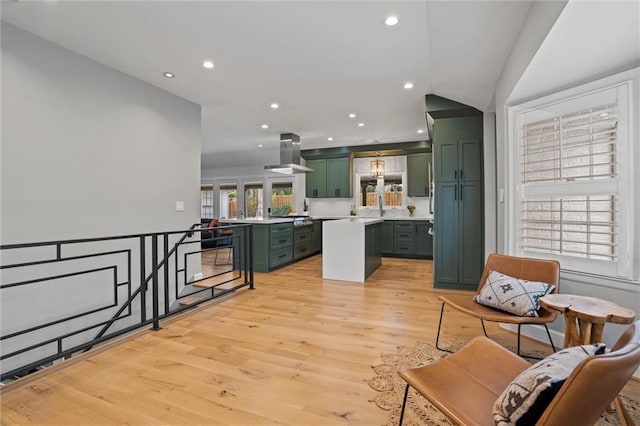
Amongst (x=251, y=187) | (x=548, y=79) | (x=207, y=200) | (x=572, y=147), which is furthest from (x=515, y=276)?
(x=207, y=200)

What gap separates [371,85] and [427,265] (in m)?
3.73

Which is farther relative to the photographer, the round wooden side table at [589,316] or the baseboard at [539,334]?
the baseboard at [539,334]

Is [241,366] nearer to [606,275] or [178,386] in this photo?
[178,386]

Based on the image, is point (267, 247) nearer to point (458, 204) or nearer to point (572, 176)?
point (458, 204)

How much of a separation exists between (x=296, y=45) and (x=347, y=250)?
2950mm

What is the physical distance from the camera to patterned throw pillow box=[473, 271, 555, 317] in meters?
2.03

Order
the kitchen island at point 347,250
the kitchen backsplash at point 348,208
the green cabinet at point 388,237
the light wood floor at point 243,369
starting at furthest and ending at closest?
the kitchen backsplash at point 348,208, the green cabinet at point 388,237, the kitchen island at point 347,250, the light wood floor at point 243,369

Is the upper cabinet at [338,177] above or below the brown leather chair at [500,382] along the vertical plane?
above

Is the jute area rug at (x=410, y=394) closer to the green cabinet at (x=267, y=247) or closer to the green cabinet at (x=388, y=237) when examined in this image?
the green cabinet at (x=267, y=247)

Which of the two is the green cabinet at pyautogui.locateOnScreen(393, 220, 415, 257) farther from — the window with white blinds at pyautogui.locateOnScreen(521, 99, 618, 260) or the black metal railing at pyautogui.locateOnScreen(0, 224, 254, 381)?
the black metal railing at pyautogui.locateOnScreen(0, 224, 254, 381)

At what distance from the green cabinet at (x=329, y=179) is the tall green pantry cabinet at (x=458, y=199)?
133 inches

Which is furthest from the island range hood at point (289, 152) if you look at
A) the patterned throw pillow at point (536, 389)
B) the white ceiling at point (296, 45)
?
the patterned throw pillow at point (536, 389)

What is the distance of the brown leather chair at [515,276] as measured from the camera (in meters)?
2.01

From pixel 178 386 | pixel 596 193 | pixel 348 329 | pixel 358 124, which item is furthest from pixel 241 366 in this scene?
pixel 358 124
